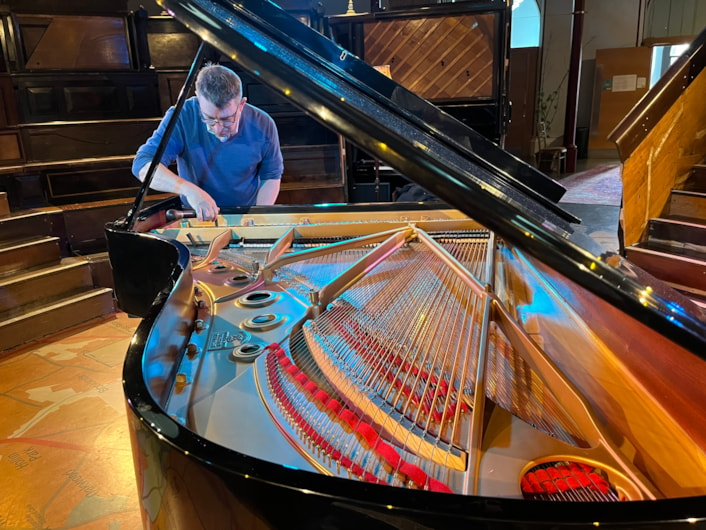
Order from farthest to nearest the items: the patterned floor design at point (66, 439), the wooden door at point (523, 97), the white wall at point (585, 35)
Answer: the white wall at point (585, 35) → the wooden door at point (523, 97) → the patterned floor design at point (66, 439)

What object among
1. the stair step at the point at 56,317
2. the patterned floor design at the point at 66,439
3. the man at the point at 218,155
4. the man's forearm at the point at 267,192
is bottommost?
the patterned floor design at the point at 66,439

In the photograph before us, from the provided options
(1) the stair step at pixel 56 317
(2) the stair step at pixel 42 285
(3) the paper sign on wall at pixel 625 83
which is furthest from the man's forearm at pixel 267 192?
(3) the paper sign on wall at pixel 625 83

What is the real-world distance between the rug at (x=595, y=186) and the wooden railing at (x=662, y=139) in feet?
6.57

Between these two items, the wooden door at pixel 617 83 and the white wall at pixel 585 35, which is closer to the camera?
the white wall at pixel 585 35

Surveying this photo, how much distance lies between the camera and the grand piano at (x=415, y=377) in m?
0.82

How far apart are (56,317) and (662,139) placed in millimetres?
4934

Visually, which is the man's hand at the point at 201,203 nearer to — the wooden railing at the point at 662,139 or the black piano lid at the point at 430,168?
the black piano lid at the point at 430,168

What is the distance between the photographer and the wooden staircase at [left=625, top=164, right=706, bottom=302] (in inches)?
150

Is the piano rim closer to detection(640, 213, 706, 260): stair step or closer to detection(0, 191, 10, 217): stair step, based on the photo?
detection(640, 213, 706, 260): stair step

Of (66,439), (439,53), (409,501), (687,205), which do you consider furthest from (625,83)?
(409,501)

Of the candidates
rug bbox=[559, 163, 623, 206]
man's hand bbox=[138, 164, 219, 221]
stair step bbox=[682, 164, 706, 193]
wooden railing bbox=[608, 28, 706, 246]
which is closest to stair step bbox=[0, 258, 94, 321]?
man's hand bbox=[138, 164, 219, 221]

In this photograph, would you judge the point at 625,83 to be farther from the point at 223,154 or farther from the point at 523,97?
the point at 223,154

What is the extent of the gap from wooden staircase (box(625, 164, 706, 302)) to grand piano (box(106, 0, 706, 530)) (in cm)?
245

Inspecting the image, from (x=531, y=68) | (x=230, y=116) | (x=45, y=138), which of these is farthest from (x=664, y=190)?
Result: (x=531, y=68)
